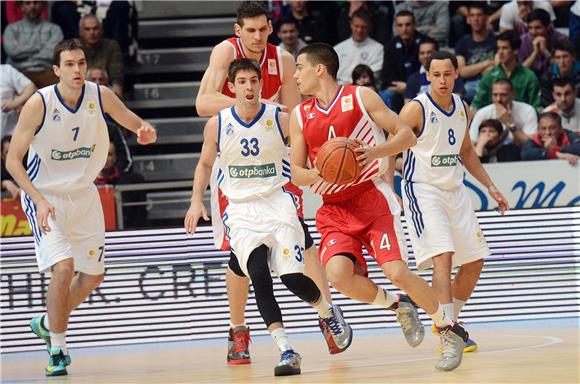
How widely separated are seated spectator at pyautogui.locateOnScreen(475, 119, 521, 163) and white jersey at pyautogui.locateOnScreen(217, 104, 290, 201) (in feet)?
17.0

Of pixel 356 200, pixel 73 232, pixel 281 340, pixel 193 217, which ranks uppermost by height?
pixel 356 200

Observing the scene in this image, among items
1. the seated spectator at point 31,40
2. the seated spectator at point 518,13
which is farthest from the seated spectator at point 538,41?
the seated spectator at point 31,40

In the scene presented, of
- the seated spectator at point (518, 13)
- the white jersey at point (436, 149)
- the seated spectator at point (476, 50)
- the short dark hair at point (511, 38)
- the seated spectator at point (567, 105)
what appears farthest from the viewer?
the seated spectator at point (518, 13)

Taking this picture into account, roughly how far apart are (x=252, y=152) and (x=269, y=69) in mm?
988

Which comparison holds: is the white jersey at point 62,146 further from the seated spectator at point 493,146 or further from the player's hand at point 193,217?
the seated spectator at point 493,146

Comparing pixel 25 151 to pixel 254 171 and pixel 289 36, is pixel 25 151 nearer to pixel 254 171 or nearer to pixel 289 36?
pixel 254 171

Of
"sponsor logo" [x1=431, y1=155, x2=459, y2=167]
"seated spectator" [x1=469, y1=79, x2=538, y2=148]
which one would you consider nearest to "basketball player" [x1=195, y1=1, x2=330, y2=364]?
"sponsor logo" [x1=431, y1=155, x2=459, y2=167]

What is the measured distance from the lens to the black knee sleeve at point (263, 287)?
693cm

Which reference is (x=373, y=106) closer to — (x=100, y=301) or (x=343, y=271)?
(x=343, y=271)

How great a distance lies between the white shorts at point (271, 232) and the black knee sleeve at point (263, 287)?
72 millimetres

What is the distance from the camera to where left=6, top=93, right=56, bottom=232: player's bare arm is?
7.52 metres

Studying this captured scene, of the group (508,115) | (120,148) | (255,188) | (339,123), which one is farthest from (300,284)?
(508,115)

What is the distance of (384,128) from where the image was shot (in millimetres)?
7027

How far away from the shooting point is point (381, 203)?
7.15 metres
